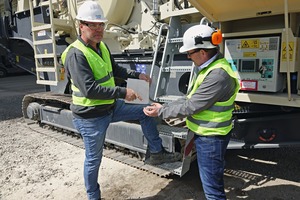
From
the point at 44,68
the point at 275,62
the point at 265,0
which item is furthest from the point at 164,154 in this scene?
the point at 44,68

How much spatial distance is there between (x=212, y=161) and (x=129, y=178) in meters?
1.63

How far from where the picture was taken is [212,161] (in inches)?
91.2

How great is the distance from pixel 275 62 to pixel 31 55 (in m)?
6.14

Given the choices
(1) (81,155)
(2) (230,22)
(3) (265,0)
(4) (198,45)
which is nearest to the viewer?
(4) (198,45)

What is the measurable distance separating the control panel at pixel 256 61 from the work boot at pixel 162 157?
102 centimetres

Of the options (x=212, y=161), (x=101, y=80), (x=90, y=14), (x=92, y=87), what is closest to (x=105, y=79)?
(x=101, y=80)

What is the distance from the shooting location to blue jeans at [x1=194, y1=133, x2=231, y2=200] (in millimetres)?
2311

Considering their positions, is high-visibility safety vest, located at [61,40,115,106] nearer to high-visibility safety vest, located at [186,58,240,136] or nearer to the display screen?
high-visibility safety vest, located at [186,58,240,136]

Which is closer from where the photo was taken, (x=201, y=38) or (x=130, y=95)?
(x=201, y=38)

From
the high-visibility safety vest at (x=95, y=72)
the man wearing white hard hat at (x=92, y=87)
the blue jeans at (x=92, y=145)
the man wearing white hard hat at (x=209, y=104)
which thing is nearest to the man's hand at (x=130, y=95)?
the man wearing white hard hat at (x=92, y=87)

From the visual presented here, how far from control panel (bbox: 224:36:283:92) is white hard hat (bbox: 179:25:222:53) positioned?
0.78m

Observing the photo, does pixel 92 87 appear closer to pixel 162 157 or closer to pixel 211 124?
pixel 211 124

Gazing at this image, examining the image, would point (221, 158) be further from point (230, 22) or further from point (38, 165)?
point (38, 165)

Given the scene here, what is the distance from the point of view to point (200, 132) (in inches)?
92.1
